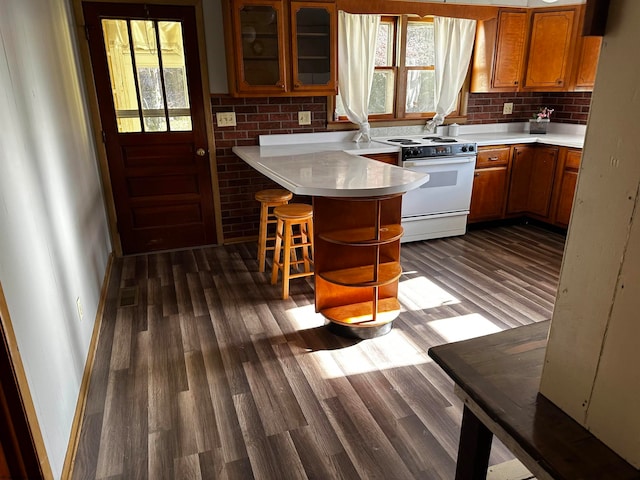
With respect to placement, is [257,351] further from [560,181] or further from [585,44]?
[585,44]

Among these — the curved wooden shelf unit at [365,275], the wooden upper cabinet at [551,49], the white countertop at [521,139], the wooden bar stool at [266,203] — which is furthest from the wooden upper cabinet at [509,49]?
the curved wooden shelf unit at [365,275]

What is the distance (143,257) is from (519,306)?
3117 millimetres

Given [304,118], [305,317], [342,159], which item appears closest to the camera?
[305,317]

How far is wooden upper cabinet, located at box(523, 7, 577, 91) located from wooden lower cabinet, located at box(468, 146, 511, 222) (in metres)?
0.80

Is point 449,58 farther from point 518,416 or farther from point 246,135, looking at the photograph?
point 518,416

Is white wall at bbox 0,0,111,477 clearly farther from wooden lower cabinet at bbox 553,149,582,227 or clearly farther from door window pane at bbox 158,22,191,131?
wooden lower cabinet at bbox 553,149,582,227

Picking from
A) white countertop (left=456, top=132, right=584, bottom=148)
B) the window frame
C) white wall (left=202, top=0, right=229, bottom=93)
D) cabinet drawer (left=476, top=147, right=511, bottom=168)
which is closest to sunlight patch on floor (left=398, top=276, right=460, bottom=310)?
cabinet drawer (left=476, top=147, right=511, bottom=168)

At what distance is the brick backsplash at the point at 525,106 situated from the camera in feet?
15.4

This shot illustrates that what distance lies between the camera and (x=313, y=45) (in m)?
3.72

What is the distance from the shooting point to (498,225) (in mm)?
4762

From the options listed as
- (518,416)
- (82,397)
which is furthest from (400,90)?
(518,416)

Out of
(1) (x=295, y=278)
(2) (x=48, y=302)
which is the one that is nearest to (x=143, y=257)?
(1) (x=295, y=278)

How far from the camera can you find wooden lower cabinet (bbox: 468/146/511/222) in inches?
171

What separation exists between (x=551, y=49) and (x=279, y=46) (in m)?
2.72
